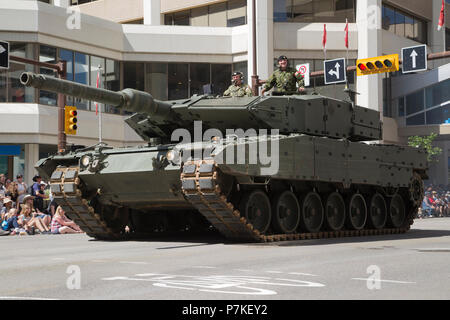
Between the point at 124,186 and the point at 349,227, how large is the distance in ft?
18.3

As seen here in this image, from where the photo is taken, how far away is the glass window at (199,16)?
46.7m

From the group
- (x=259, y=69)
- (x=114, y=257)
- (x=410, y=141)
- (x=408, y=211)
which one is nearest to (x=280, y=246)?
(x=114, y=257)

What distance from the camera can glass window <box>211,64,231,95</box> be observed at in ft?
140

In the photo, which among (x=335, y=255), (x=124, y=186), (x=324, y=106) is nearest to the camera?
(x=335, y=255)

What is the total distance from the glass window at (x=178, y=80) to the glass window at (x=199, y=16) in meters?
5.61

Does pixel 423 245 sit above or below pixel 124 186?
below

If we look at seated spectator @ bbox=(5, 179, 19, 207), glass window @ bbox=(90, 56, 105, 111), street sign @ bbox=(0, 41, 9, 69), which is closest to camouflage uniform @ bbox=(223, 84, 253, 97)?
street sign @ bbox=(0, 41, 9, 69)

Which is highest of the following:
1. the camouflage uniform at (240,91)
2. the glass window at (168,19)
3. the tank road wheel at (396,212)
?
the glass window at (168,19)

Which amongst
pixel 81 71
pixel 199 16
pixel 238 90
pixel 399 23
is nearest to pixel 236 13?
pixel 199 16

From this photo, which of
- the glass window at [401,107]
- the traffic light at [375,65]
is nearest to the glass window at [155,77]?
the glass window at [401,107]

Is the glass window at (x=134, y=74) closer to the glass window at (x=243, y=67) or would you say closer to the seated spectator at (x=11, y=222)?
the glass window at (x=243, y=67)

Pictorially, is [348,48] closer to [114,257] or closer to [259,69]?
[259,69]
